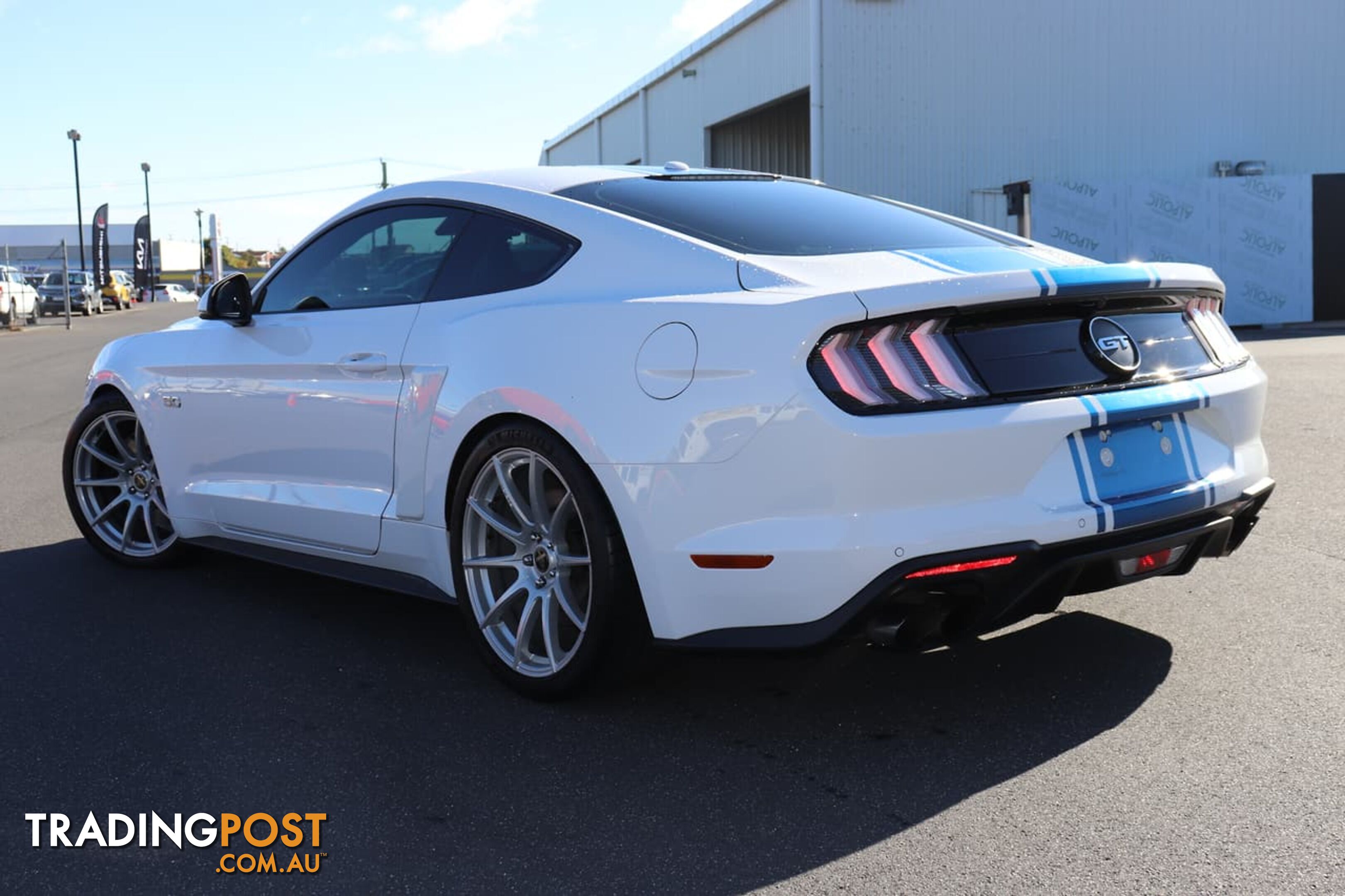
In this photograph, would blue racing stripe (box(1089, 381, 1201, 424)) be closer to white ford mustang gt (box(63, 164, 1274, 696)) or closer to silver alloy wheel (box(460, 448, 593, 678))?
white ford mustang gt (box(63, 164, 1274, 696))

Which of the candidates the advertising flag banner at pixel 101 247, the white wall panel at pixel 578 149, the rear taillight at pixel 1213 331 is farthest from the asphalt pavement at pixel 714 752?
the advertising flag banner at pixel 101 247

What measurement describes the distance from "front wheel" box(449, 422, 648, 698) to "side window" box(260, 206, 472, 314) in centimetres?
75

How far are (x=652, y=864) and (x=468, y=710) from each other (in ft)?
3.61

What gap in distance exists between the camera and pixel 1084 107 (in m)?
24.2

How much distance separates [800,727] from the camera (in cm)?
342

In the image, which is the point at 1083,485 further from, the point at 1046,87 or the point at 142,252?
the point at 142,252

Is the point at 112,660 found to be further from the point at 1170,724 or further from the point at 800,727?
the point at 1170,724

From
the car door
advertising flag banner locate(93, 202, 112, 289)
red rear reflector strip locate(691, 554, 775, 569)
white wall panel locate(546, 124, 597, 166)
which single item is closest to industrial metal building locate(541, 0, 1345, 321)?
white wall panel locate(546, 124, 597, 166)

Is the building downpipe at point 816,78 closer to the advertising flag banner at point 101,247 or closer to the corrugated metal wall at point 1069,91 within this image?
the corrugated metal wall at point 1069,91

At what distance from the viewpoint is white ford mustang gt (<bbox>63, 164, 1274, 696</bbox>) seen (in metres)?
2.97

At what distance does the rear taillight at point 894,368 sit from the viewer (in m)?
2.96

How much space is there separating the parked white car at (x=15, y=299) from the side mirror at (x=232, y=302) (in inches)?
1242

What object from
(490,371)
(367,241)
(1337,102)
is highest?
(1337,102)

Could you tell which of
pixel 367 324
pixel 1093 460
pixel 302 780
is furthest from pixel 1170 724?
pixel 367 324
